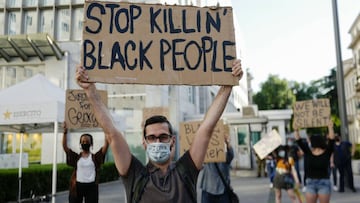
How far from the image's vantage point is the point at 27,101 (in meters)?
8.81

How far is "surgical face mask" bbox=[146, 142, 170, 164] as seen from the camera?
249 centimetres

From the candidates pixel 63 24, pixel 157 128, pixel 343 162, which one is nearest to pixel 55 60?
pixel 63 24

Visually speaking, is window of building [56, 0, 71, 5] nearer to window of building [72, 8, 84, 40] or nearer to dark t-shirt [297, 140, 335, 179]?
window of building [72, 8, 84, 40]

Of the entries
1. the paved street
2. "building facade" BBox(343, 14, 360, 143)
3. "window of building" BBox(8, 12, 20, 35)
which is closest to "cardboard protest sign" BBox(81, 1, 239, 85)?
the paved street

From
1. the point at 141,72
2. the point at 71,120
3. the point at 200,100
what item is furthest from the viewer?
the point at 200,100

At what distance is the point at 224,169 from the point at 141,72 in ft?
12.2

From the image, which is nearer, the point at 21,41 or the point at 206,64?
the point at 206,64

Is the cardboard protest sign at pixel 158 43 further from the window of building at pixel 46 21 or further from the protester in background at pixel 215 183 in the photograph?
the window of building at pixel 46 21

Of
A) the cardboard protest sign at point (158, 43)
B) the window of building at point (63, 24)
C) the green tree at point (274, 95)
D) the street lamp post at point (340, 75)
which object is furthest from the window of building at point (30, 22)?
the green tree at point (274, 95)

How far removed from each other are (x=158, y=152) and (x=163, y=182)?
191 millimetres

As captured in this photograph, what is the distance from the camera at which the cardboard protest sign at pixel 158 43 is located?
2.94 m

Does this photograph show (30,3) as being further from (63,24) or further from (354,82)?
(354,82)

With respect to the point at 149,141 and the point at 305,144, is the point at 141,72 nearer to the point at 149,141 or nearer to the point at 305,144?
the point at 149,141

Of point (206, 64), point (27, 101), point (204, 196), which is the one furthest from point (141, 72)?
point (27, 101)
